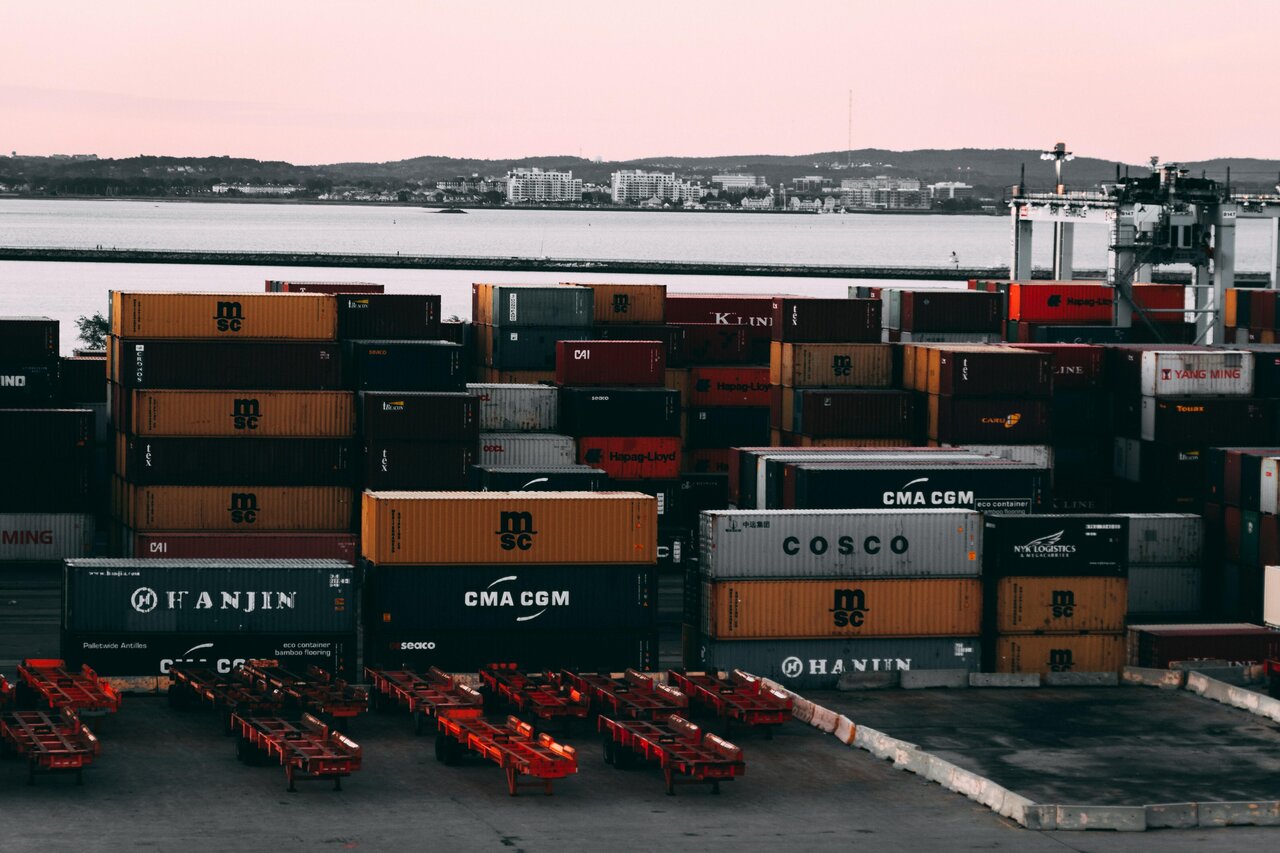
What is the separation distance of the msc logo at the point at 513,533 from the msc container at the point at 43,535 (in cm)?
2371

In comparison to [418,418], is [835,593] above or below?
below

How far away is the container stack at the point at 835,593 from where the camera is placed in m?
49.3

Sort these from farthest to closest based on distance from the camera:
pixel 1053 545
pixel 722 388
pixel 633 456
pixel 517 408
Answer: pixel 722 388
pixel 517 408
pixel 633 456
pixel 1053 545

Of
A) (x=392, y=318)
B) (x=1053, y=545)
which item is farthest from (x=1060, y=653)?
(x=392, y=318)

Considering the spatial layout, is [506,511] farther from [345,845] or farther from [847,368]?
[847,368]

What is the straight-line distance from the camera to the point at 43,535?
66.9 m

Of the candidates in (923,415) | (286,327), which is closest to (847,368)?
(923,415)

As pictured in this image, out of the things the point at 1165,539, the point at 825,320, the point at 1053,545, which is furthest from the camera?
the point at 825,320

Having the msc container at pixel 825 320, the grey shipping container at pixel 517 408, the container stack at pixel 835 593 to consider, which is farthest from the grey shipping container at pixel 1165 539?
the grey shipping container at pixel 517 408

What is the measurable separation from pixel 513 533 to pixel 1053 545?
13327 mm

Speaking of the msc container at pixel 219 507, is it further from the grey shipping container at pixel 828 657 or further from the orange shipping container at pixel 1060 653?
the orange shipping container at pixel 1060 653

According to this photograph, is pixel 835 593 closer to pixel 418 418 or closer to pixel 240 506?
pixel 418 418

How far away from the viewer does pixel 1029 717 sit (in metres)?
47.8

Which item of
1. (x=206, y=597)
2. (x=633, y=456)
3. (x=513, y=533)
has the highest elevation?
(x=633, y=456)
